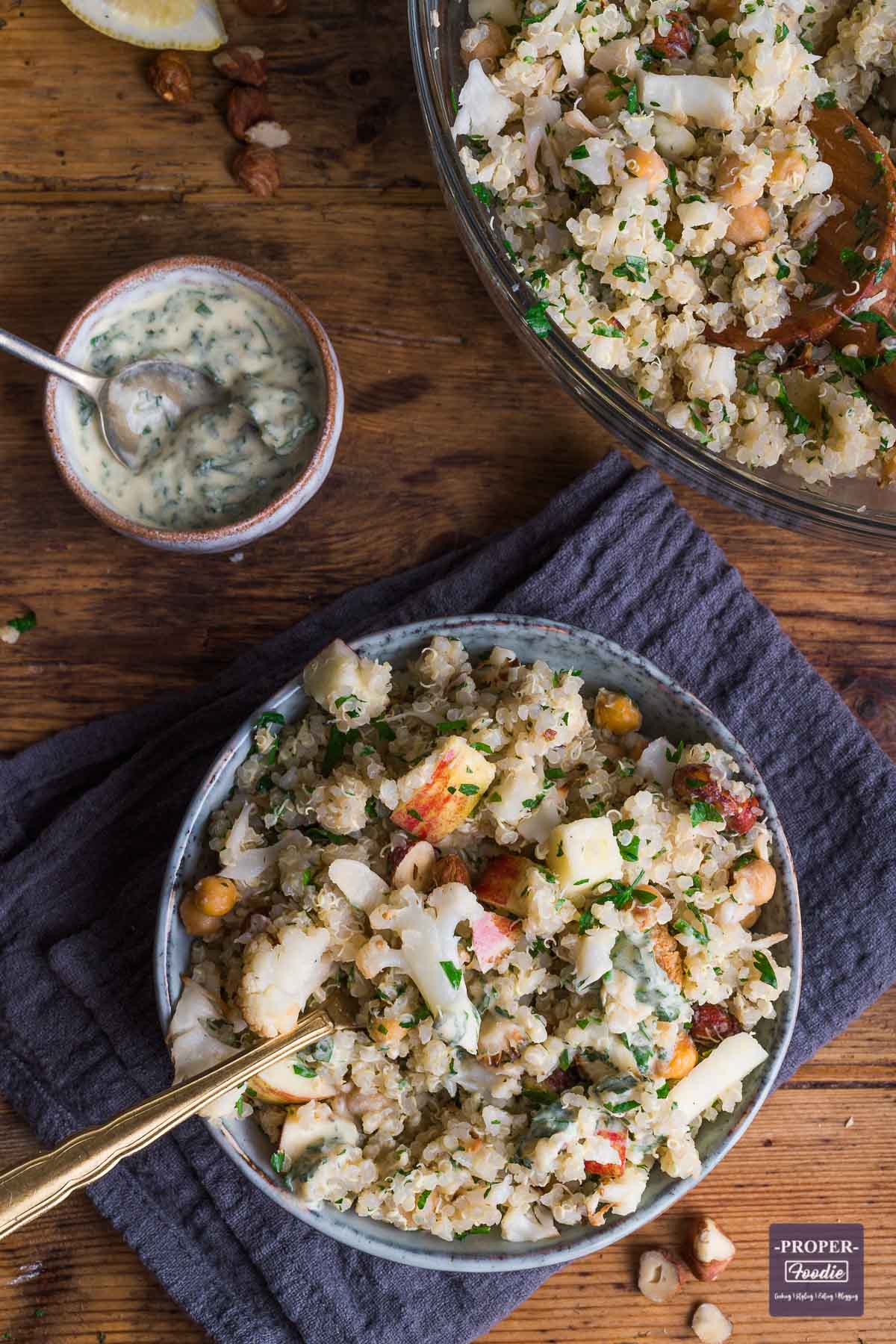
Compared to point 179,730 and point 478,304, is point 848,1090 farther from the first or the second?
point 478,304

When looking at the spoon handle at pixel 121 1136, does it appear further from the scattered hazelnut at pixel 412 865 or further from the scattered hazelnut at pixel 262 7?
the scattered hazelnut at pixel 262 7

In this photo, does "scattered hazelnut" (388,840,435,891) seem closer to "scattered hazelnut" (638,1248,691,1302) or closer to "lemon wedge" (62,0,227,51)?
"scattered hazelnut" (638,1248,691,1302)

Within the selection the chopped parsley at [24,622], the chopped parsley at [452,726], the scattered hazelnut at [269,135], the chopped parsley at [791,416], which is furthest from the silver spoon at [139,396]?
the chopped parsley at [791,416]

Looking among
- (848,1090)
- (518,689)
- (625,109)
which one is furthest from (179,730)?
(848,1090)

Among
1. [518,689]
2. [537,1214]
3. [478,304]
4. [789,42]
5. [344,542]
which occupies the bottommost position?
[537,1214]

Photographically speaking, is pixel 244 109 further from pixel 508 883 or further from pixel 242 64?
pixel 508 883

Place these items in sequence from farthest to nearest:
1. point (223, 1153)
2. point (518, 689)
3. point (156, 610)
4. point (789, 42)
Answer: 1. point (156, 610)
2. point (223, 1153)
3. point (518, 689)
4. point (789, 42)

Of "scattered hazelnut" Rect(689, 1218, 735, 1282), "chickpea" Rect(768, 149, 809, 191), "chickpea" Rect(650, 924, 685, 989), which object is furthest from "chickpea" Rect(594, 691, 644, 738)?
"scattered hazelnut" Rect(689, 1218, 735, 1282)
